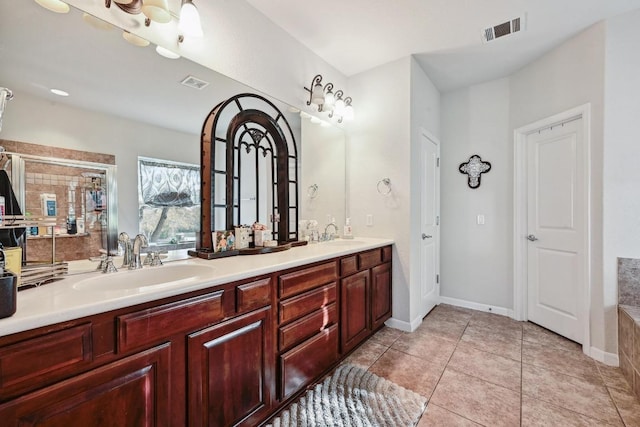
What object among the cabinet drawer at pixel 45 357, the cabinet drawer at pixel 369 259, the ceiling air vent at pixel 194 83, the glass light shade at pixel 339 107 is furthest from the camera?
the glass light shade at pixel 339 107

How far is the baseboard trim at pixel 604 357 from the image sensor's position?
2.11 m

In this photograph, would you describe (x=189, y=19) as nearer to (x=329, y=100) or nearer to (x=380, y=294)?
(x=329, y=100)

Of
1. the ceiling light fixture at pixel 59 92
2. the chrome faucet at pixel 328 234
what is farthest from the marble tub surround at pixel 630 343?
the ceiling light fixture at pixel 59 92

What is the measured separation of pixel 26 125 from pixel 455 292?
390cm

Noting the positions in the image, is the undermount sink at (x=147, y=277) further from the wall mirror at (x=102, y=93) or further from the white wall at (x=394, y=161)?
the white wall at (x=394, y=161)

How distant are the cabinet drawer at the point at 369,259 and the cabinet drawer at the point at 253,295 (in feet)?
3.27

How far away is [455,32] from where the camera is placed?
2.34 meters

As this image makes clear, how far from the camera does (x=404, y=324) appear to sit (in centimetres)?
272

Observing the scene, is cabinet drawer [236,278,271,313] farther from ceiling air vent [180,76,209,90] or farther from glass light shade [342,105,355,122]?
glass light shade [342,105,355,122]

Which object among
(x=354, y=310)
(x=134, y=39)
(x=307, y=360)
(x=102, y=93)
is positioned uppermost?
(x=134, y=39)

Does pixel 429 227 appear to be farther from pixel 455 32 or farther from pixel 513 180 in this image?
pixel 455 32

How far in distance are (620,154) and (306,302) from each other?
2.57 m

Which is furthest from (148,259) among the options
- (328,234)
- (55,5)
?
(328,234)

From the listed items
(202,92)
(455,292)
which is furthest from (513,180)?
(202,92)
